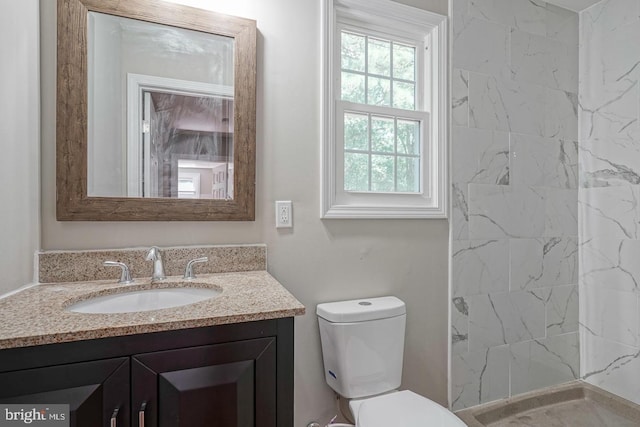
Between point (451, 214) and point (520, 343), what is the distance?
890 millimetres

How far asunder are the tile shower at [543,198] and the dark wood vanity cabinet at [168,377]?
1.22 metres

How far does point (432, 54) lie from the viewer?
6.10ft

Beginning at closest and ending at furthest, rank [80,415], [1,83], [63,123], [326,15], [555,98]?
[80,415] < [1,83] < [63,123] < [326,15] < [555,98]

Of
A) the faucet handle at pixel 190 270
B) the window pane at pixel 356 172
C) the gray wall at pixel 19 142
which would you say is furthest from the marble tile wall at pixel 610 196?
the gray wall at pixel 19 142

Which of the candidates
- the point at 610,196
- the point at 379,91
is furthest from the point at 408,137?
the point at 610,196

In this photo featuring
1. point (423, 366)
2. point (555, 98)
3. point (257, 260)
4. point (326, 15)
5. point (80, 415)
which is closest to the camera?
point (80, 415)

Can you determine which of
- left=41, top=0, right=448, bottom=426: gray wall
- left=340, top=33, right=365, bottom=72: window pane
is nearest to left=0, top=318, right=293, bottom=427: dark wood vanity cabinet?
left=41, top=0, right=448, bottom=426: gray wall

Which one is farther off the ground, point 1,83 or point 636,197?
point 1,83

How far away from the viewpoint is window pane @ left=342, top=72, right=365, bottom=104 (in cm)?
172

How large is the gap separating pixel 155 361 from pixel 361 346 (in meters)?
0.84

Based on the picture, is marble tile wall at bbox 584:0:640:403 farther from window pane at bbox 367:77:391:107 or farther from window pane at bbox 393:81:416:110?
window pane at bbox 367:77:391:107

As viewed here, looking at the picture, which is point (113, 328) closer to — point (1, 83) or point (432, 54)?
point (1, 83)

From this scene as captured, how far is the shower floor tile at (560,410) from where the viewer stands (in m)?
1.88

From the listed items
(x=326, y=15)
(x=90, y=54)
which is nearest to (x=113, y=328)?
(x=90, y=54)
